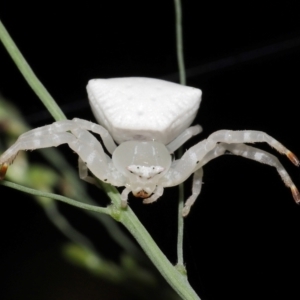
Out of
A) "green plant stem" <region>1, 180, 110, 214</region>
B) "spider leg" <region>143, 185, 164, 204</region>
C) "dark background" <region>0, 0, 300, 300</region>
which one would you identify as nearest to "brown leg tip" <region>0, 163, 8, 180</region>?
"green plant stem" <region>1, 180, 110, 214</region>

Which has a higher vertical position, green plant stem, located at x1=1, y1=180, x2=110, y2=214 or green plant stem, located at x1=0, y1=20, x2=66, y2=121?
green plant stem, located at x1=0, y1=20, x2=66, y2=121

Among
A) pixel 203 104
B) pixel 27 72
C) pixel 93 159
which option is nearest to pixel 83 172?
pixel 93 159

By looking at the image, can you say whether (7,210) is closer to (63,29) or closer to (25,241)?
(25,241)

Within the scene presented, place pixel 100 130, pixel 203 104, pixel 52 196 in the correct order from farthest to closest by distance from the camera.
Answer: pixel 203 104 < pixel 100 130 < pixel 52 196

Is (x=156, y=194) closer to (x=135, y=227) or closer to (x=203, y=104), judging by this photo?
(x=135, y=227)

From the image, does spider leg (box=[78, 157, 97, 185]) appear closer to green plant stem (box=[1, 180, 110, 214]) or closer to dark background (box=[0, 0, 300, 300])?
green plant stem (box=[1, 180, 110, 214])

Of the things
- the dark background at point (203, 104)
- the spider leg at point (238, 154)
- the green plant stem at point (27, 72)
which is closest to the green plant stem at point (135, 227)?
the green plant stem at point (27, 72)

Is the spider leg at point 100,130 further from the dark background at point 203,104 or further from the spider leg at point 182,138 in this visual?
the dark background at point 203,104
